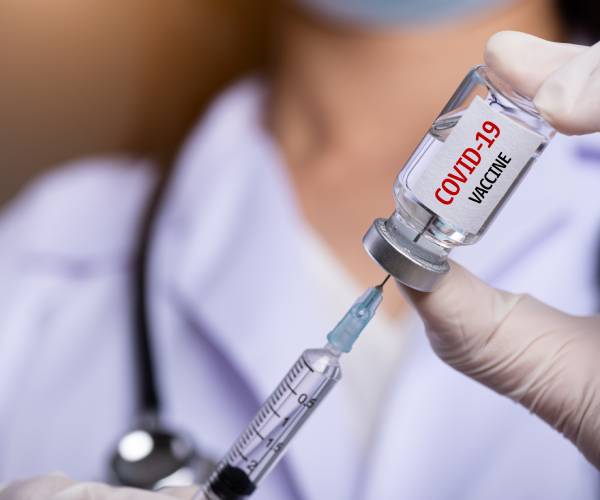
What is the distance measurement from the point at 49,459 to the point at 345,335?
2.12ft

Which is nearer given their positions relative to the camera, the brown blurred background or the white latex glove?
the white latex glove

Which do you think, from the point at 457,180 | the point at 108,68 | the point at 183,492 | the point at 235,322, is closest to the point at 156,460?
the point at 183,492

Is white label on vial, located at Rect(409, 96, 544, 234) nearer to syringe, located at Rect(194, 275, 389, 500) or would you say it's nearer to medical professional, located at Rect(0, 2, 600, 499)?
syringe, located at Rect(194, 275, 389, 500)

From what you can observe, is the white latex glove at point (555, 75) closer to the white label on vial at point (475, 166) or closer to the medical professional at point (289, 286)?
the white label on vial at point (475, 166)

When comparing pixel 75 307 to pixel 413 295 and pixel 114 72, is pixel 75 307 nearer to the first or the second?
pixel 114 72

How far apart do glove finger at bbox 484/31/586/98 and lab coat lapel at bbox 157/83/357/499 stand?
441 mm

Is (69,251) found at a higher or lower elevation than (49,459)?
higher

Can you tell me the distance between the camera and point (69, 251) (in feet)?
3.67

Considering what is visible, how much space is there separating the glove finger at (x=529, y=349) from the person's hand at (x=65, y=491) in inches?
8.2

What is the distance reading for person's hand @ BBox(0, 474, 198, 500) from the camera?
Answer: 510mm

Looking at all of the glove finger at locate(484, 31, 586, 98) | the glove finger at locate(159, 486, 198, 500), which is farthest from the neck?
the glove finger at locate(159, 486, 198, 500)

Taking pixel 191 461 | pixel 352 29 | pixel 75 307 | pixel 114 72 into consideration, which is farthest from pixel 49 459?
pixel 114 72

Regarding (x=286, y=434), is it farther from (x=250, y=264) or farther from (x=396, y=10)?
(x=396, y=10)

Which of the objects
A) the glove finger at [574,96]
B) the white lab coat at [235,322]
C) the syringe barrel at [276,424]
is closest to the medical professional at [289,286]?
the white lab coat at [235,322]
